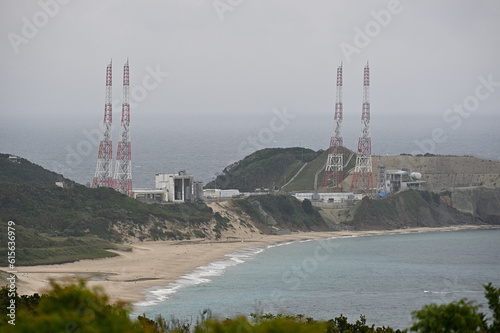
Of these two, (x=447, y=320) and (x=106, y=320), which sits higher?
(x=106, y=320)

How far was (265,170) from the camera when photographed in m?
126

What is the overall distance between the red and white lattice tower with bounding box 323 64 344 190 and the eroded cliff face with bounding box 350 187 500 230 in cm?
939

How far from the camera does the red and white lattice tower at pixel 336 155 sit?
342ft

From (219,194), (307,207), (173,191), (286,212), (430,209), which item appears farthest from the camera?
(430,209)

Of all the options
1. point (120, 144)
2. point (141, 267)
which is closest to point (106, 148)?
point (120, 144)

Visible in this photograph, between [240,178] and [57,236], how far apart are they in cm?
5285

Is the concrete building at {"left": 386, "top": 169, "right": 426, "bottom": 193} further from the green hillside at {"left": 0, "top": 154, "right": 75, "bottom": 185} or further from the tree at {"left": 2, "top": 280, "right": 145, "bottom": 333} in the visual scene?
the tree at {"left": 2, "top": 280, "right": 145, "bottom": 333}

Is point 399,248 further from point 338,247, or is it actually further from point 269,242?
point 269,242

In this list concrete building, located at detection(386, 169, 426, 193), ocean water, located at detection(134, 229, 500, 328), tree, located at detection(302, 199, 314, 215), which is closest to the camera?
ocean water, located at detection(134, 229, 500, 328)

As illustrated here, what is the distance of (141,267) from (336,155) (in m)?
49.6

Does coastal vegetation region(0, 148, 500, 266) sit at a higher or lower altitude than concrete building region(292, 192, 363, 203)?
lower

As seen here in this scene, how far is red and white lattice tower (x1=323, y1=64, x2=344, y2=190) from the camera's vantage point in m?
104

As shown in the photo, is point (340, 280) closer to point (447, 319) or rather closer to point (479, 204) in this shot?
point (447, 319)

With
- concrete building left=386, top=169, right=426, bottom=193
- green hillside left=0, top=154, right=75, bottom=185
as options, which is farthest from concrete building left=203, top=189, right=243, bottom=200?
concrete building left=386, top=169, right=426, bottom=193
